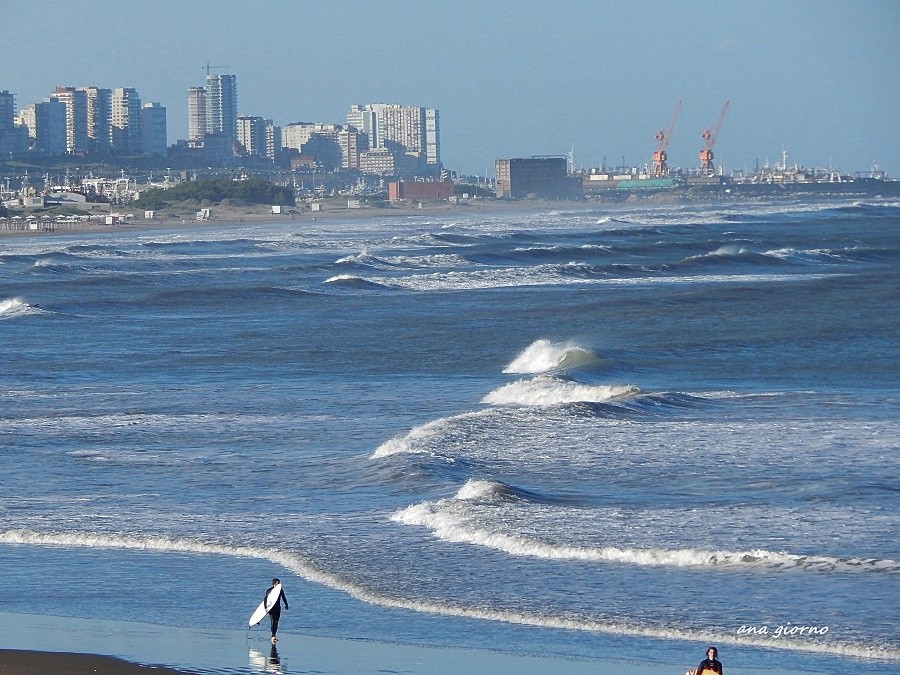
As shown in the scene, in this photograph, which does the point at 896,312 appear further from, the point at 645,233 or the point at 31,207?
the point at 31,207

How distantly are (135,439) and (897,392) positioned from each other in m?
10.9

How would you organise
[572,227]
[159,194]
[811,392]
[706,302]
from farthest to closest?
[159,194] < [572,227] < [706,302] < [811,392]

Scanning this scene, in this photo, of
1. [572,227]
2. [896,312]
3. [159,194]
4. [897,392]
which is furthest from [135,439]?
[159,194]

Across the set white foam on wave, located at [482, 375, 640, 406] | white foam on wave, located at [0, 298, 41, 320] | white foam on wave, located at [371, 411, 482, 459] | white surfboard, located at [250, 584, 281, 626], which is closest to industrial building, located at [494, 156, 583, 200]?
white foam on wave, located at [0, 298, 41, 320]

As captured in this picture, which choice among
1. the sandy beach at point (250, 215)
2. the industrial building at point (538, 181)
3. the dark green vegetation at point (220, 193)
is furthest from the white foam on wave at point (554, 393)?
the industrial building at point (538, 181)

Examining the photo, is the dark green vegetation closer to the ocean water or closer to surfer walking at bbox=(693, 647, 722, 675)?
the ocean water

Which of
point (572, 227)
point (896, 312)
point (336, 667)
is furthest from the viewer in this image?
point (572, 227)

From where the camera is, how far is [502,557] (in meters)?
11.9

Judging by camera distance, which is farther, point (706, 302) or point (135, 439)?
point (706, 302)

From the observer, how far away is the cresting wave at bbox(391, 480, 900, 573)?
11.2m

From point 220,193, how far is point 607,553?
415 feet

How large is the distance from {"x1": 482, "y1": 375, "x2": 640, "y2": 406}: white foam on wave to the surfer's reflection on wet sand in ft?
36.9

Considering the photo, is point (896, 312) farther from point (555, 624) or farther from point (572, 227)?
point (572, 227)

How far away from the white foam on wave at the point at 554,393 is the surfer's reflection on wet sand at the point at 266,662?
36.9 feet
